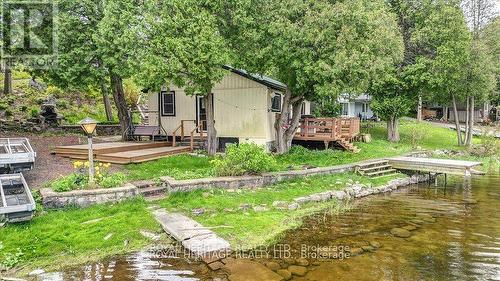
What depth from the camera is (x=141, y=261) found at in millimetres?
6609

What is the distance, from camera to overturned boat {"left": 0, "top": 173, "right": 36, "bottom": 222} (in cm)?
717

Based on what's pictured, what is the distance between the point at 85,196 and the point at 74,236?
1804 mm

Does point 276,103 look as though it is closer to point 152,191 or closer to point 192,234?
point 152,191

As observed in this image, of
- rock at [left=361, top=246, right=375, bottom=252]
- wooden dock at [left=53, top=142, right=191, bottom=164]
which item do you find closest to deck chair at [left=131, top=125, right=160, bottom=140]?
wooden dock at [left=53, top=142, right=191, bottom=164]

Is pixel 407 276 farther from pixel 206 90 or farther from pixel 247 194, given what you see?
pixel 206 90

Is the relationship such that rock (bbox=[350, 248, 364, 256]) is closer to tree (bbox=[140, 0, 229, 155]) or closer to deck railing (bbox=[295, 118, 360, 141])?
tree (bbox=[140, 0, 229, 155])

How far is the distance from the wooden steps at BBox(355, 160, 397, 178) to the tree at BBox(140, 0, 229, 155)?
274 inches

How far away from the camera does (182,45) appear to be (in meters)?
12.6

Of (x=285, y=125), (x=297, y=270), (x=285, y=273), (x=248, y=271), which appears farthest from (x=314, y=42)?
(x=248, y=271)

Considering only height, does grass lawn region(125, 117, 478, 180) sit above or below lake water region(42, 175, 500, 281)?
above

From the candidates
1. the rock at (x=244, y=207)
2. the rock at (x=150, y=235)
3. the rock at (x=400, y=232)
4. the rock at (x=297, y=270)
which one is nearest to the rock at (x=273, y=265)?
the rock at (x=297, y=270)

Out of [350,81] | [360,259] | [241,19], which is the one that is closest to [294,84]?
[350,81]

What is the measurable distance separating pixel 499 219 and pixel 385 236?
411 centimetres

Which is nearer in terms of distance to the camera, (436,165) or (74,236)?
(74,236)
